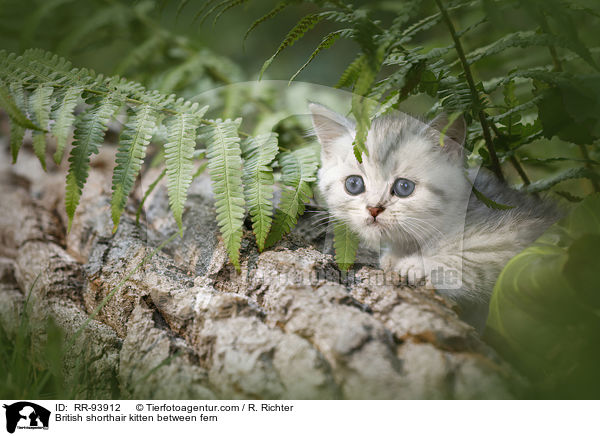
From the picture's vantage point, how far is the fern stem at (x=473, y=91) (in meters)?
0.96

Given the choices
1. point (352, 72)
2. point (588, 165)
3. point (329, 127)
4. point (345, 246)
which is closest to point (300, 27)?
point (352, 72)

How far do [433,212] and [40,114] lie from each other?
103cm

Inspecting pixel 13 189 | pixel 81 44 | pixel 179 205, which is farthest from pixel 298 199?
pixel 81 44

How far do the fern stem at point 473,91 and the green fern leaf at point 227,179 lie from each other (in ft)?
1.90

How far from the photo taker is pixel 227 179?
1.06 metres

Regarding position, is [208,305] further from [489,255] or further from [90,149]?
[489,255]

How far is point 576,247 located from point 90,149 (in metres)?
1.09

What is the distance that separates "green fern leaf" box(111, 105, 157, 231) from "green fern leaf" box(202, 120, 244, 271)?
0.15 metres

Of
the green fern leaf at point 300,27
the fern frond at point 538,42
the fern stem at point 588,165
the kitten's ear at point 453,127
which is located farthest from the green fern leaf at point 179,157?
the fern stem at point 588,165

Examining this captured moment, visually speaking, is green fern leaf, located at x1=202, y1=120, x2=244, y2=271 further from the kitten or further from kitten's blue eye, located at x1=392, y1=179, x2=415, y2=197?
kitten's blue eye, located at x1=392, y1=179, x2=415, y2=197

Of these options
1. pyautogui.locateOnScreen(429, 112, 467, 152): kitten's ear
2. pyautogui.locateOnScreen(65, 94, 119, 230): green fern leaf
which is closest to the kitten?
pyautogui.locateOnScreen(429, 112, 467, 152): kitten's ear

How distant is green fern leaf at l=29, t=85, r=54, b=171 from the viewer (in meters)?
1.05

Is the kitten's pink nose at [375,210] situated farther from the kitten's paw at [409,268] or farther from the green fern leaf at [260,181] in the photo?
the green fern leaf at [260,181]

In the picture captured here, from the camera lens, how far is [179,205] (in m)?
1.02
